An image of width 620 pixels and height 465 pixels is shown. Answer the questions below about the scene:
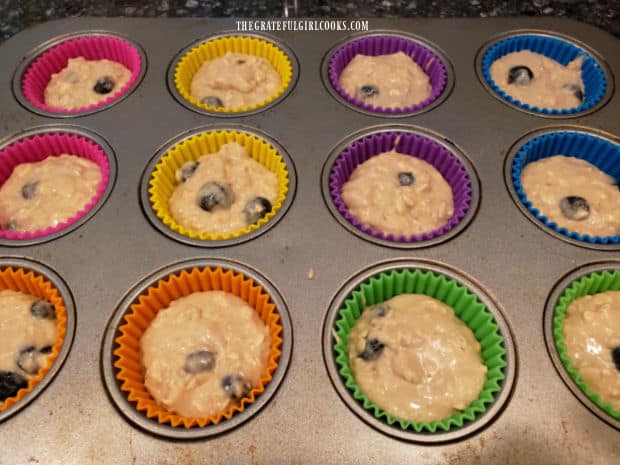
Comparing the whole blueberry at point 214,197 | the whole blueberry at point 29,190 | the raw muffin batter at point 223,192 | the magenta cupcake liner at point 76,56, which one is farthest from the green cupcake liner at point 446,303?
the magenta cupcake liner at point 76,56

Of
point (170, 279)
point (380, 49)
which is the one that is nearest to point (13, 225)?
point (170, 279)

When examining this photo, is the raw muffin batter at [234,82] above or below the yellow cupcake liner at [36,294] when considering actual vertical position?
above

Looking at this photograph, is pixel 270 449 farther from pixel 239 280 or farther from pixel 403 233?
pixel 403 233

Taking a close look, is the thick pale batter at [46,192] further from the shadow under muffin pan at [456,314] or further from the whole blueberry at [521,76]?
the whole blueberry at [521,76]

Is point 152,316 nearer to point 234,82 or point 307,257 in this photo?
point 307,257

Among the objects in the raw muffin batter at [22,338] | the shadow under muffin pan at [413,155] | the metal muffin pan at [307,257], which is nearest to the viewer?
the metal muffin pan at [307,257]

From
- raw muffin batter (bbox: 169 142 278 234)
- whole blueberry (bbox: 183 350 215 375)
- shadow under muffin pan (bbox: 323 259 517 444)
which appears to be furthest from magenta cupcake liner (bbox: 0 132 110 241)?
shadow under muffin pan (bbox: 323 259 517 444)
